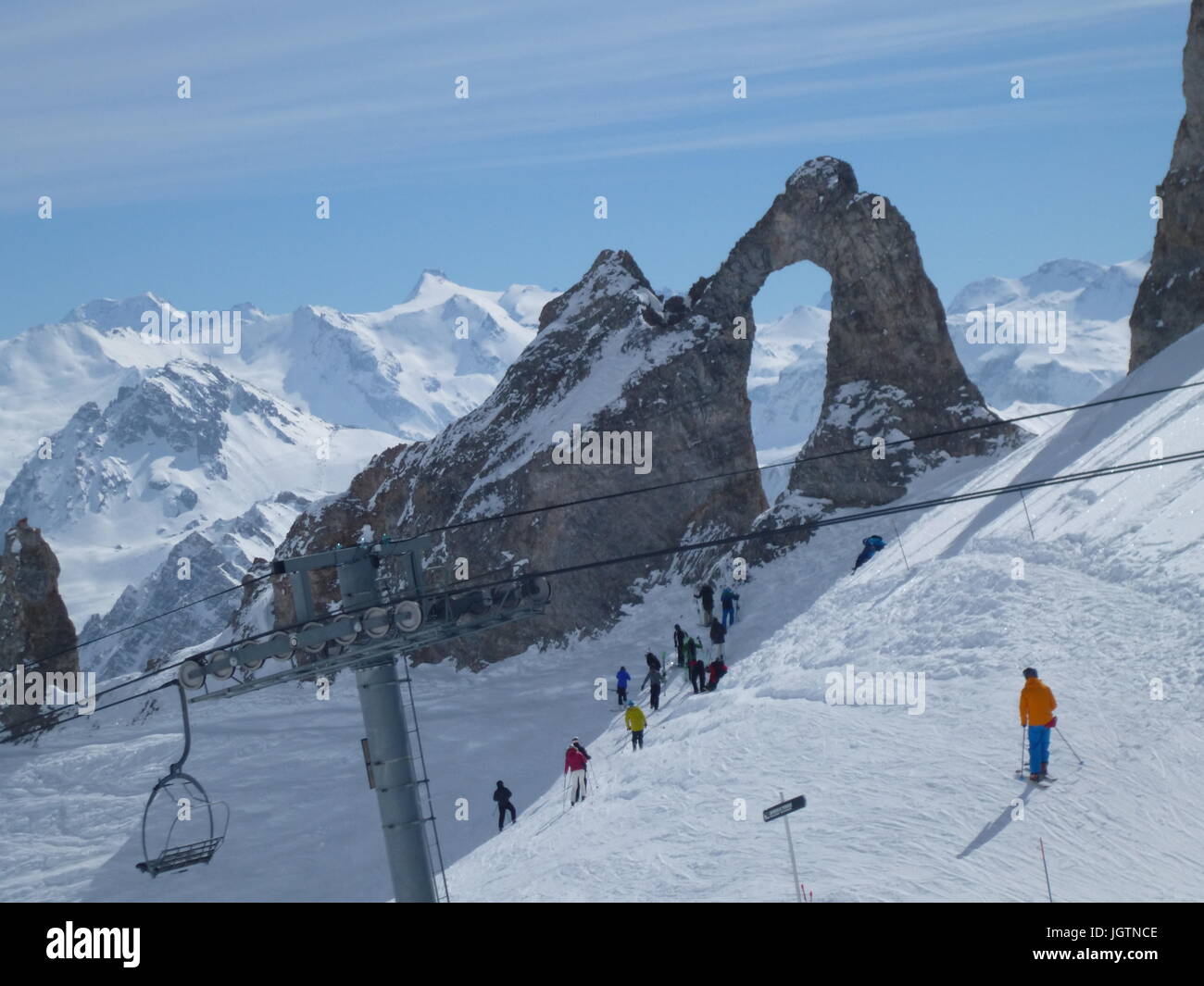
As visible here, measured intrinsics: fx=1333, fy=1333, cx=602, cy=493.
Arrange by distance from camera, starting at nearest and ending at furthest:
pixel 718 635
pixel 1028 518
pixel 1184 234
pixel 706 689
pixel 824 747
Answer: pixel 824 747 → pixel 1028 518 → pixel 706 689 → pixel 718 635 → pixel 1184 234

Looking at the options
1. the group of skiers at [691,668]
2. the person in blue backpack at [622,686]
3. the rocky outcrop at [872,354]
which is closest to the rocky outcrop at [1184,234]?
the rocky outcrop at [872,354]

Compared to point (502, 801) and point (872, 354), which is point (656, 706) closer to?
point (502, 801)

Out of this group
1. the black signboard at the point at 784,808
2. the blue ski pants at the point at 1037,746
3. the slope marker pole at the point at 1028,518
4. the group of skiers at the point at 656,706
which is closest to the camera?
the black signboard at the point at 784,808

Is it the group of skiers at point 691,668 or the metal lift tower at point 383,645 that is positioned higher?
the metal lift tower at point 383,645

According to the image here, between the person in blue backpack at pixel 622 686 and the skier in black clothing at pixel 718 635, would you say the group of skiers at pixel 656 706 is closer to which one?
the person in blue backpack at pixel 622 686

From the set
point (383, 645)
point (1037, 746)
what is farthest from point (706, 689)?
point (383, 645)

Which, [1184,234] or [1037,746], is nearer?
[1037,746]
